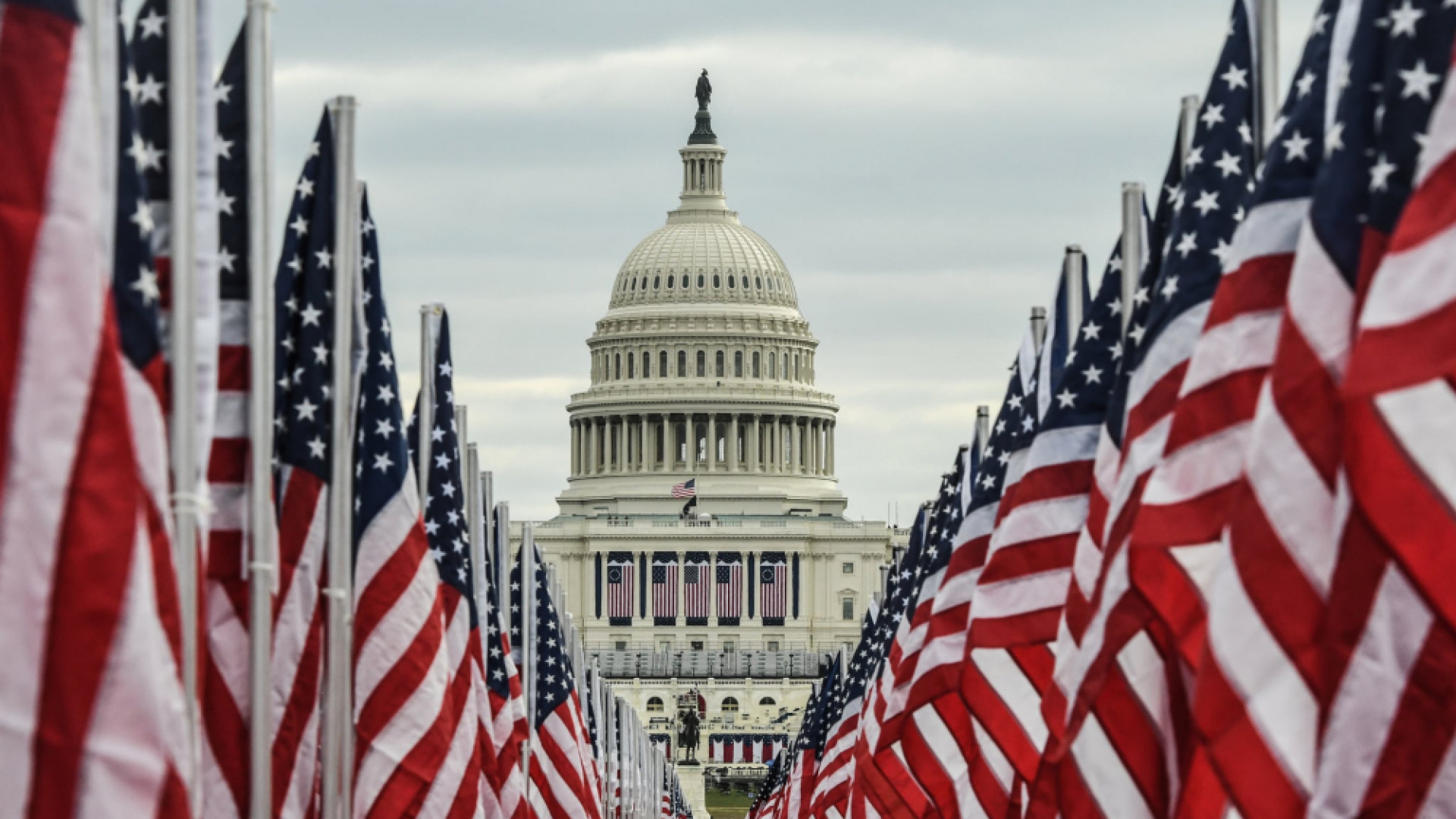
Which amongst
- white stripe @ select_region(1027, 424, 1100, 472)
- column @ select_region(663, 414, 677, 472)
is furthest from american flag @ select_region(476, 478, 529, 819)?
column @ select_region(663, 414, 677, 472)

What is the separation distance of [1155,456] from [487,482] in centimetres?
2511

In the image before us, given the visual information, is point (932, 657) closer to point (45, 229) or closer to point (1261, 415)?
point (1261, 415)

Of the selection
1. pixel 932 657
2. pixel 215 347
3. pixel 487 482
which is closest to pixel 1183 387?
pixel 215 347

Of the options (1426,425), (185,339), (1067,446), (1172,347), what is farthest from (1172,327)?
(1426,425)

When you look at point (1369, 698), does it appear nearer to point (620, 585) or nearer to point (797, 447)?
point (620, 585)

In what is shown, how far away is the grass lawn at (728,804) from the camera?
120250 millimetres

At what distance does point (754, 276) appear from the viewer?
191m

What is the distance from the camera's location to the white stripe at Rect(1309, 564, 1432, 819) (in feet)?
36.5

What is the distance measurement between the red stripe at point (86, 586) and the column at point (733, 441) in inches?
6961

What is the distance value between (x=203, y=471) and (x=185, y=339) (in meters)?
0.61

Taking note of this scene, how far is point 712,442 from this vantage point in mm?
187750

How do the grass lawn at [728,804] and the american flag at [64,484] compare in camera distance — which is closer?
the american flag at [64,484]

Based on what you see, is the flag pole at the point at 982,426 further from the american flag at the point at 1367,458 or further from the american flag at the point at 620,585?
the american flag at the point at 620,585

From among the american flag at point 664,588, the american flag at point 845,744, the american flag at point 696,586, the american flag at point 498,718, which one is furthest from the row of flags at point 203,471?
the american flag at point 664,588
